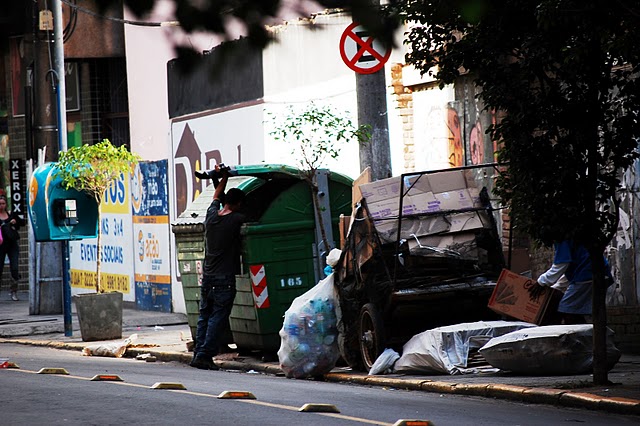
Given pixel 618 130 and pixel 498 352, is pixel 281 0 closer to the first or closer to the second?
pixel 618 130

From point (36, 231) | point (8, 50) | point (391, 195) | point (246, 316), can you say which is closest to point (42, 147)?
point (36, 231)

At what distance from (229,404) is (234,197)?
438 centimetres

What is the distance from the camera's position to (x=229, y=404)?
956 cm

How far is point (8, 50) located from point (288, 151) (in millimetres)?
15061

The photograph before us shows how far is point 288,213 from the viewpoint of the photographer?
547 inches

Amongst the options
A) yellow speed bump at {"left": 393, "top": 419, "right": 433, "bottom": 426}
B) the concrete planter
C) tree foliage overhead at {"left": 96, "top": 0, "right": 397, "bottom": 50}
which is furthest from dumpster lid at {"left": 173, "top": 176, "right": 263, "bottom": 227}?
tree foliage overhead at {"left": 96, "top": 0, "right": 397, "bottom": 50}

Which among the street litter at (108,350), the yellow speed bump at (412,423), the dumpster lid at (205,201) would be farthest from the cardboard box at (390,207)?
the street litter at (108,350)

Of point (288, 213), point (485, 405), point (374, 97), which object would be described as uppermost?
point (374, 97)

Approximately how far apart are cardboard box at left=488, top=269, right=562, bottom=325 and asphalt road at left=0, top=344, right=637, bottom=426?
1.38 m

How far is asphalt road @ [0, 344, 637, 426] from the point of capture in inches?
342

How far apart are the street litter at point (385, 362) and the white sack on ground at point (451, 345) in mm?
214

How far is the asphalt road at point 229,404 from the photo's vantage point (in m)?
8.70

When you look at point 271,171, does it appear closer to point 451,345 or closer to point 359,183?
point 359,183

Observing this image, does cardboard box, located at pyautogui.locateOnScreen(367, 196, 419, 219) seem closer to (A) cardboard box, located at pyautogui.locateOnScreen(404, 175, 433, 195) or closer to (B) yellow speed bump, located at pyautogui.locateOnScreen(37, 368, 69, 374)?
(A) cardboard box, located at pyautogui.locateOnScreen(404, 175, 433, 195)
